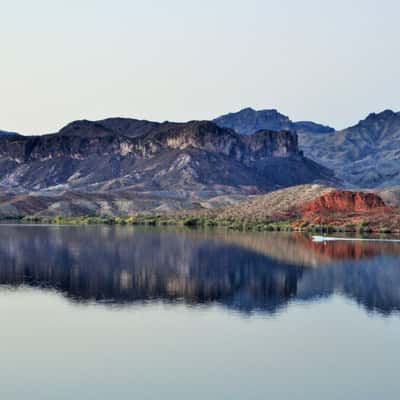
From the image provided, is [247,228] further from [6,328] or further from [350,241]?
[6,328]

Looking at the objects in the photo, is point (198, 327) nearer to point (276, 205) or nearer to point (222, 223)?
point (222, 223)

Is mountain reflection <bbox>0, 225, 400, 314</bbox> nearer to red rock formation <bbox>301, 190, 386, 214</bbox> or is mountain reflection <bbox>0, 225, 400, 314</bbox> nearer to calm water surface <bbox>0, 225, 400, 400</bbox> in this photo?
calm water surface <bbox>0, 225, 400, 400</bbox>

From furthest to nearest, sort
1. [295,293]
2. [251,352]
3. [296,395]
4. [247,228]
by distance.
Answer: [247,228]
[295,293]
[251,352]
[296,395]

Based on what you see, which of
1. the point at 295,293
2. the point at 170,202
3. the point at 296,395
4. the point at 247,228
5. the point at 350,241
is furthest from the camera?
the point at 170,202

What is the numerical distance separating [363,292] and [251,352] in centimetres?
2062

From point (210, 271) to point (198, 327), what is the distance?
23929 mm

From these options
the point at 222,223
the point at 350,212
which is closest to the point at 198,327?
the point at 222,223

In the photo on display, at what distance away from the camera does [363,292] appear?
4922 cm

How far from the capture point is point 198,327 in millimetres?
35875

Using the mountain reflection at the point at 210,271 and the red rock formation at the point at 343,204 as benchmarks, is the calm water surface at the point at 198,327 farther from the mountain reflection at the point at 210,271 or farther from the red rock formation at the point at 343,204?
the red rock formation at the point at 343,204

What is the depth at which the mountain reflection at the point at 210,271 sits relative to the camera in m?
46.3

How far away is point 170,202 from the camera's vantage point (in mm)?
197000

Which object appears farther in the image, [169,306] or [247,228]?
[247,228]

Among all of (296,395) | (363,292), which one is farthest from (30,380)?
(363,292)
